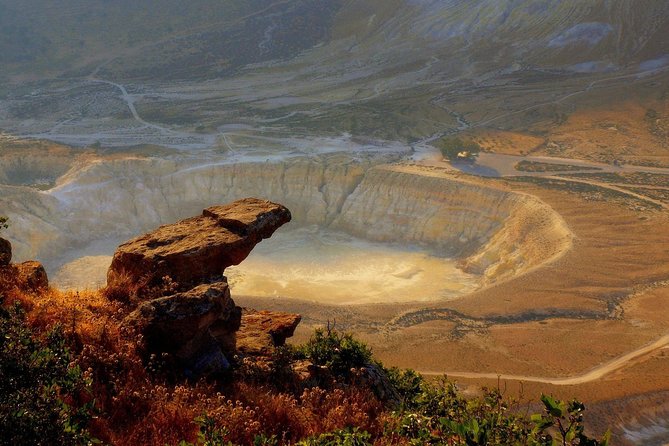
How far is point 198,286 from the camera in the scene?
36.7ft

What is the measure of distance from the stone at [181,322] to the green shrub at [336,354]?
2959 mm

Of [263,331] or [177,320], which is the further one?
[263,331]

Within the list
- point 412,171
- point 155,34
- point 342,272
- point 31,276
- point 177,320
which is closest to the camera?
point 177,320

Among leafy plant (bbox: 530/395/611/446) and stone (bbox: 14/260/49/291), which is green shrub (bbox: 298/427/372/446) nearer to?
leafy plant (bbox: 530/395/611/446)

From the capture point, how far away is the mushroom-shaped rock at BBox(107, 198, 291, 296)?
11781mm

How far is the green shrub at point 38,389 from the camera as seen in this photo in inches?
254

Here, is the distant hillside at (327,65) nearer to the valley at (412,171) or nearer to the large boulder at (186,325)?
the valley at (412,171)

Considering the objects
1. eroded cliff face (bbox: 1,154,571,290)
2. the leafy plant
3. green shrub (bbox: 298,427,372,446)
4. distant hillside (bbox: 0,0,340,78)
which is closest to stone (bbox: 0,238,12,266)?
green shrub (bbox: 298,427,372,446)

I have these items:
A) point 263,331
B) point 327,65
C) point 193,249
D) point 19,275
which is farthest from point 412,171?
point 327,65

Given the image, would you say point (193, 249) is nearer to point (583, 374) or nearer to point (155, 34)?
point (583, 374)

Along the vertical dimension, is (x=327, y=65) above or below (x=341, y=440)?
below

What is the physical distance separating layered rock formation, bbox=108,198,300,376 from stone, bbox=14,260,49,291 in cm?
133

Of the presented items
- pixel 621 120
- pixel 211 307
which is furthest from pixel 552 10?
pixel 211 307

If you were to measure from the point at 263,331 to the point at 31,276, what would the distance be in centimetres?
500
